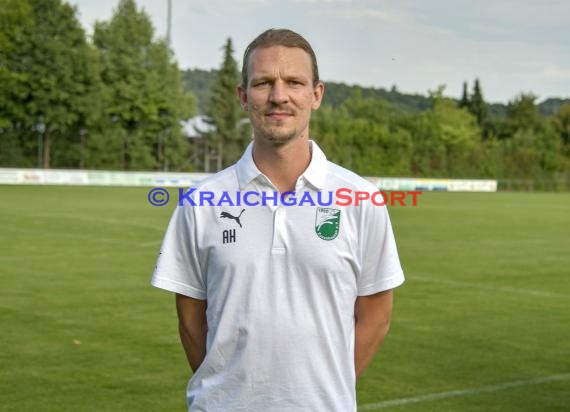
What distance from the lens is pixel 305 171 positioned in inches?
132

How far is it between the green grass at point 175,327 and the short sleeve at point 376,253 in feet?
14.9

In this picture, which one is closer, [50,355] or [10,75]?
[50,355]

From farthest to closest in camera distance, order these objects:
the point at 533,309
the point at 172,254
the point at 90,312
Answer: the point at 533,309, the point at 90,312, the point at 172,254

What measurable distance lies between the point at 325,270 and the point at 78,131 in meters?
72.7

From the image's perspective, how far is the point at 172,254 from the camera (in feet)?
11.4

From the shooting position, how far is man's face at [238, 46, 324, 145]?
3.32 m

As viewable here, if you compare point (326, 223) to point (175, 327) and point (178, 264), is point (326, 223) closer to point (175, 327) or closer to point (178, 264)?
point (178, 264)

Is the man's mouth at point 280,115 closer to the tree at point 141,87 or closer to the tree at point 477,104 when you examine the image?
the tree at point 141,87

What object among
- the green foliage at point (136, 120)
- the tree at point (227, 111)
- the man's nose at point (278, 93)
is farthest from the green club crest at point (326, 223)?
the tree at point (227, 111)

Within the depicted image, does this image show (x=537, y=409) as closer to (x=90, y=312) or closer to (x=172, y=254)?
(x=172, y=254)

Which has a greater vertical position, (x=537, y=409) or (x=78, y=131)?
(x=78, y=131)

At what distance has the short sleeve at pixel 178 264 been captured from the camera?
3453 millimetres

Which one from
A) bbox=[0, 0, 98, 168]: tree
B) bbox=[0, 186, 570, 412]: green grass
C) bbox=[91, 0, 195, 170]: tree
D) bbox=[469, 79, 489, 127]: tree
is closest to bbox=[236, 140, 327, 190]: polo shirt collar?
bbox=[0, 186, 570, 412]: green grass

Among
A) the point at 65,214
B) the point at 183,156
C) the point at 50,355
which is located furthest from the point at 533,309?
the point at 183,156
